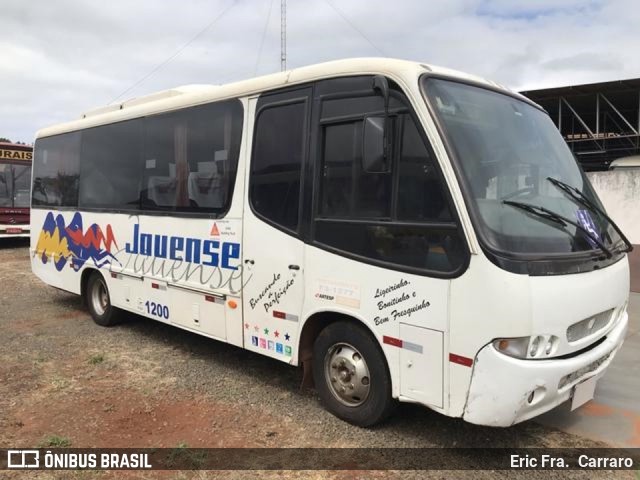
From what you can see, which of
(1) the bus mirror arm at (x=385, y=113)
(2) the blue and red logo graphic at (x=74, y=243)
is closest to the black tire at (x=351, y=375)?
(1) the bus mirror arm at (x=385, y=113)

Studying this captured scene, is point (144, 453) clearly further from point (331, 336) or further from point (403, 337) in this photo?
point (403, 337)

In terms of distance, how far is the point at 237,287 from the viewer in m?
4.81

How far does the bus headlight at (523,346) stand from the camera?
10.1 feet

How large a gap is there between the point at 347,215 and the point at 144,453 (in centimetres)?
225

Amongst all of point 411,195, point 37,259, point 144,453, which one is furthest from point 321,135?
point 37,259

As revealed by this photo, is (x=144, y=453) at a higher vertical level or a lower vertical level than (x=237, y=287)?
lower

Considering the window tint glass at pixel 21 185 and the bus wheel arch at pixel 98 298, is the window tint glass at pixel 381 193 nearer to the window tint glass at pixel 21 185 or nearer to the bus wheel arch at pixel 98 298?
the bus wheel arch at pixel 98 298

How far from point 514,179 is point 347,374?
187 centimetres

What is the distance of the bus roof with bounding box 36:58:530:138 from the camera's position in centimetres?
369

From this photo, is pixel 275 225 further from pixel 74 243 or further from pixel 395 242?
pixel 74 243

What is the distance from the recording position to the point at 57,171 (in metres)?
7.98

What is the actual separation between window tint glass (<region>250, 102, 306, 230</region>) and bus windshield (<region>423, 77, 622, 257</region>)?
1.23 m

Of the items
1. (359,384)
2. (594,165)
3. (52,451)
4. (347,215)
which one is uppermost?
(594,165)

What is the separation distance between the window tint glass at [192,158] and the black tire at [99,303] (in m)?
1.80
